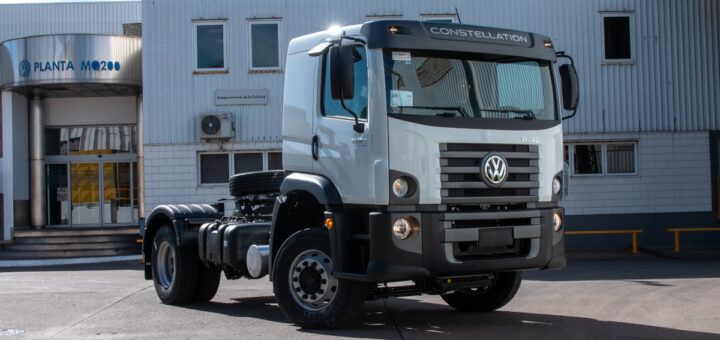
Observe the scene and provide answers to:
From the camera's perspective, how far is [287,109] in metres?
8.59

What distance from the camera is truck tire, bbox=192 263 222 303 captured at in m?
10.6

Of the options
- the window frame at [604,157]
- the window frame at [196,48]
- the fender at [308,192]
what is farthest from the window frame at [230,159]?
the fender at [308,192]

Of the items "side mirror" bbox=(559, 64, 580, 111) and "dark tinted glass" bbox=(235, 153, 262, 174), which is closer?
"side mirror" bbox=(559, 64, 580, 111)

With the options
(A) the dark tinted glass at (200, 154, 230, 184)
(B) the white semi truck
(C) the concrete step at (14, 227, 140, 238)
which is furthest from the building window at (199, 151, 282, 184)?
(B) the white semi truck

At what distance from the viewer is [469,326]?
26.6 feet

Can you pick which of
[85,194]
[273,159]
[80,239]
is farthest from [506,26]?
[85,194]

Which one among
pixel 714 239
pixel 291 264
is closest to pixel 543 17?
pixel 714 239

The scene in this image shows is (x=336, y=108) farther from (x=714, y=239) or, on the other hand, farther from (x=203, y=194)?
(x=714, y=239)

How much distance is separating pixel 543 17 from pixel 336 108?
15.0 m

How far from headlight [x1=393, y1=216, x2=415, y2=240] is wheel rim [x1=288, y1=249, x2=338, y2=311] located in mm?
863

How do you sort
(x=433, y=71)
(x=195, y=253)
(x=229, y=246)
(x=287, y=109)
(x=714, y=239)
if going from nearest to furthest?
1. (x=433, y=71)
2. (x=287, y=109)
3. (x=229, y=246)
4. (x=195, y=253)
5. (x=714, y=239)

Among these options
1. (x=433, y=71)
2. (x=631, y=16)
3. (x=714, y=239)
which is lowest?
(x=714, y=239)

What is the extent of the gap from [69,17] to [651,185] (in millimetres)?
18411

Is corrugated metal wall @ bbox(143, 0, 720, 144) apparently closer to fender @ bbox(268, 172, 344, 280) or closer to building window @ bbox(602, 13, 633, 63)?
building window @ bbox(602, 13, 633, 63)
